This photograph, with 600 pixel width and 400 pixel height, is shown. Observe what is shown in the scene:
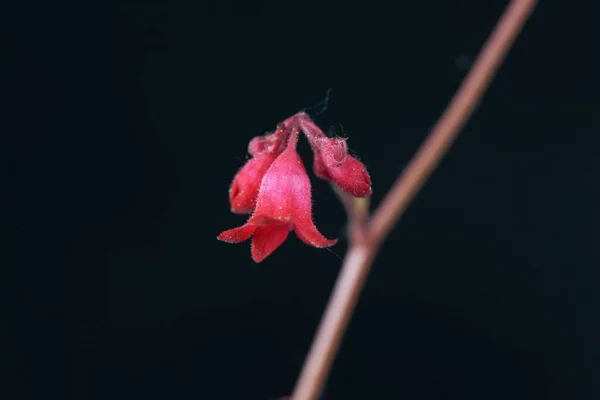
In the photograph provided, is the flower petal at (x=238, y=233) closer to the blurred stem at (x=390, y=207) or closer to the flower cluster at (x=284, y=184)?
the flower cluster at (x=284, y=184)

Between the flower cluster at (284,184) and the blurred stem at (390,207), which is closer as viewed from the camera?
the flower cluster at (284,184)

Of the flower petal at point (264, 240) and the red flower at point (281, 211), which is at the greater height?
the red flower at point (281, 211)

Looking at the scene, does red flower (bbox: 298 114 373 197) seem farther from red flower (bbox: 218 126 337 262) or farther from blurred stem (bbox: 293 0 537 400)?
blurred stem (bbox: 293 0 537 400)

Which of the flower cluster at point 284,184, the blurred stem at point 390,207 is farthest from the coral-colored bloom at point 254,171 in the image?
the blurred stem at point 390,207

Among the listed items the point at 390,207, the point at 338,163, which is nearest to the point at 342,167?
the point at 338,163

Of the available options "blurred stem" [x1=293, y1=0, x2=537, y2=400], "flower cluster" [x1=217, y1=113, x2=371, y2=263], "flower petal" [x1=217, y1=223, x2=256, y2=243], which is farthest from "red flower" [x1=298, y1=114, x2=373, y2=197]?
"blurred stem" [x1=293, y1=0, x2=537, y2=400]

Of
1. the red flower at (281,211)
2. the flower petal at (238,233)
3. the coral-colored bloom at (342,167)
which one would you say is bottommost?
the flower petal at (238,233)

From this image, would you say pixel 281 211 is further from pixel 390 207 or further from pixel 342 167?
pixel 390 207
